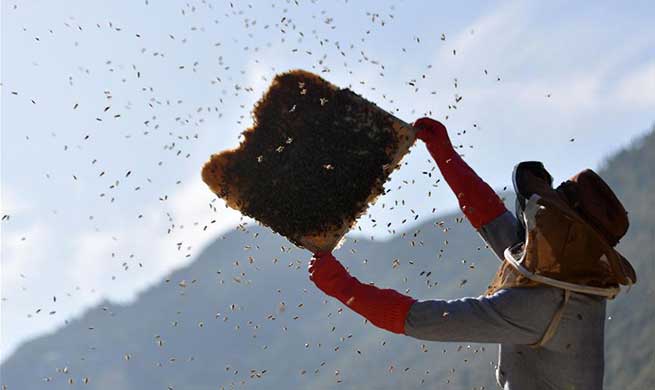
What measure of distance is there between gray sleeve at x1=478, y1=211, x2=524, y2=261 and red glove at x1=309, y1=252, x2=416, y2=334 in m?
1.46

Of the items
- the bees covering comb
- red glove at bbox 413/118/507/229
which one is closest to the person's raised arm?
red glove at bbox 413/118/507/229

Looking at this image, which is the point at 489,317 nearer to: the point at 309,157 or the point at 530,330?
the point at 530,330

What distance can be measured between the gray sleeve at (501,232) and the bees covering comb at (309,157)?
1.00m

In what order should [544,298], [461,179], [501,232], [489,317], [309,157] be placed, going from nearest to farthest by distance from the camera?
[489,317], [544,298], [309,157], [501,232], [461,179]

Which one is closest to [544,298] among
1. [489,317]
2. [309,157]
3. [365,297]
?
[489,317]

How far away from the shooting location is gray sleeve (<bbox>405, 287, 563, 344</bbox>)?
258 inches

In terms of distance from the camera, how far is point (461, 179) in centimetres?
809

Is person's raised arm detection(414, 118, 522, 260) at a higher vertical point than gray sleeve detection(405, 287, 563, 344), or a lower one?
higher

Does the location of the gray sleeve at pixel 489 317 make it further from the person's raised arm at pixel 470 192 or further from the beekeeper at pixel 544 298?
the person's raised arm at pixel 470 192

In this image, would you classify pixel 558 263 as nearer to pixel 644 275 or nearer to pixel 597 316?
pixel 597 316

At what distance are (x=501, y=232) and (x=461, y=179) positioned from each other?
21.4 inches

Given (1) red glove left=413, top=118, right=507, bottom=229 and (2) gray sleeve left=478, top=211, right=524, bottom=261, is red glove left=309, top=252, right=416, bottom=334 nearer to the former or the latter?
(2) gray sleeve left=478, top=211, right=524, bottom=261

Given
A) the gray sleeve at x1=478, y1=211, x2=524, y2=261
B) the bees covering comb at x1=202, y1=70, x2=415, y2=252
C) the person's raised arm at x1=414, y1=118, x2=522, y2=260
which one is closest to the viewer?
the bees covering comb at x1=202, y1=70, x2=415, y2=252

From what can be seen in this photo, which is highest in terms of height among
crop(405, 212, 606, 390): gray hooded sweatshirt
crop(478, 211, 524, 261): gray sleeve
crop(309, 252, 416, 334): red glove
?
crop(478, 211, 524, 261): gray sleeve
